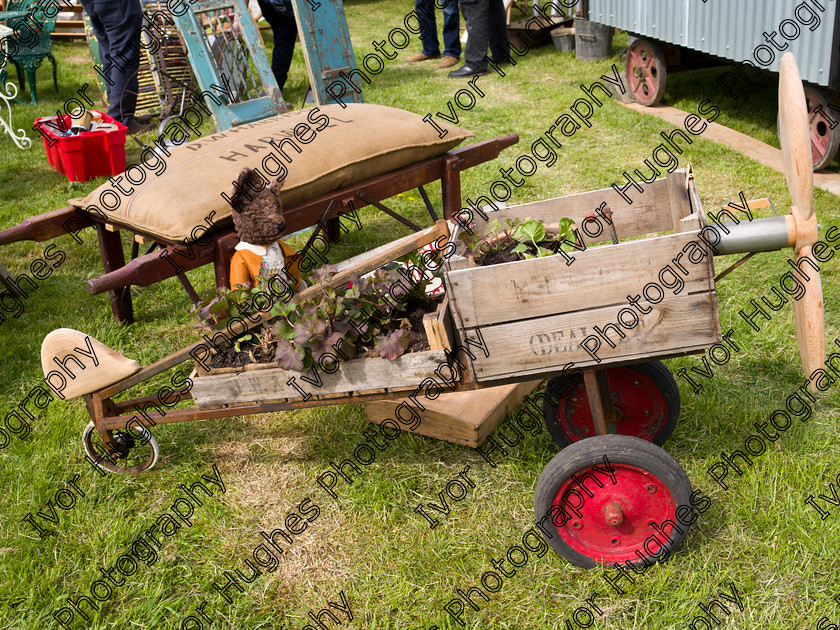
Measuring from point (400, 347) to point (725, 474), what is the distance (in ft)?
4.88

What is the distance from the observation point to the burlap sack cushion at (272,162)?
3.54 meters

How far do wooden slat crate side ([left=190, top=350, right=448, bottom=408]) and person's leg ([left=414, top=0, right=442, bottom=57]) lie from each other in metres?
9.30

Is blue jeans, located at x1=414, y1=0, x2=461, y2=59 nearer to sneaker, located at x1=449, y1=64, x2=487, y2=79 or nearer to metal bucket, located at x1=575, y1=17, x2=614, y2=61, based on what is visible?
sneaker, located at x1=449, y1=64, x2=487, y2=79

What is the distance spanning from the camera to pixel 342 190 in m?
4.01

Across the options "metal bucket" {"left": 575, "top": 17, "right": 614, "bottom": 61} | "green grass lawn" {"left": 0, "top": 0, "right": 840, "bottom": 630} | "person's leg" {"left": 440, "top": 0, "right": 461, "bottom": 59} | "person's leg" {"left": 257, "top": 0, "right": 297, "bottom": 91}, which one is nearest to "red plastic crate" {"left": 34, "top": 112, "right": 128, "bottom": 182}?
"green grass lawn" {"left": 0, "top": 0, "right": 840, "bottom": 630}

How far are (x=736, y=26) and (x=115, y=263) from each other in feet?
17.7

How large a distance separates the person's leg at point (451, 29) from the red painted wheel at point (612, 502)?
9.12 m

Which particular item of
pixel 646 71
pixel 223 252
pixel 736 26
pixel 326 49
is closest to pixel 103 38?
pixel 326 49

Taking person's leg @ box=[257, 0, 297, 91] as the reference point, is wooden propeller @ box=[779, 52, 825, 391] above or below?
above

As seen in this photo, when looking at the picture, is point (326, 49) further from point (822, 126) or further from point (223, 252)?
point (822, 126)

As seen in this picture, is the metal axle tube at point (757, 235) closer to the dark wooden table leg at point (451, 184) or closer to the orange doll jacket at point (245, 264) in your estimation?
the orange doll jacket at point (245, 264)

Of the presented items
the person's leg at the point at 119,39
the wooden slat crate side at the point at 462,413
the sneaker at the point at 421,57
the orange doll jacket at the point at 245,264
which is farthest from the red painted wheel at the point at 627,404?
the sneaker at the point at 421,57

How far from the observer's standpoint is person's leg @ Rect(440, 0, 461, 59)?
10414mm

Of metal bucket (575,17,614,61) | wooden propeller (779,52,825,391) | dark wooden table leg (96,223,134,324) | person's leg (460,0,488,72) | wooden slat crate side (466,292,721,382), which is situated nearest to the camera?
wooden propeller (779,52,825,391)
